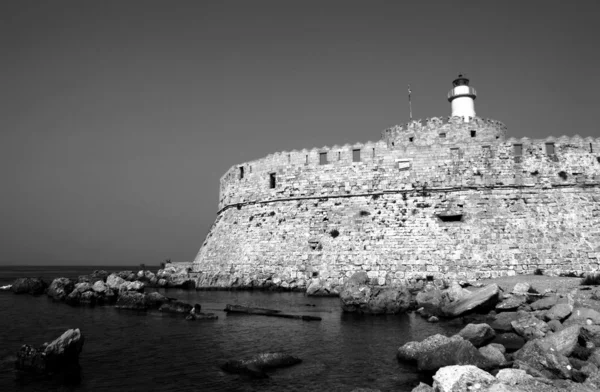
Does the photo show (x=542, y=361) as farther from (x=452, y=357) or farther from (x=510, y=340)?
(x=510, y=340)

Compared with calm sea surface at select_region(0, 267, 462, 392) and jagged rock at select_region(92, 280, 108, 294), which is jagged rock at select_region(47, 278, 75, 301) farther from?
calm sea surface at select_region(0, 267, 462, 392)

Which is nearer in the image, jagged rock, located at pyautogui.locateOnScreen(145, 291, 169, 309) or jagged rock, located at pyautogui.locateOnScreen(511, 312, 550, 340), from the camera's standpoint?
jagged rock, located at pyautogui.locateOnScreen(511, 312, 550, 340)

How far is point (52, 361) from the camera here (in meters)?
8.91

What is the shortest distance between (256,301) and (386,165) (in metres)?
8.74

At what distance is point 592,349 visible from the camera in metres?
8.58

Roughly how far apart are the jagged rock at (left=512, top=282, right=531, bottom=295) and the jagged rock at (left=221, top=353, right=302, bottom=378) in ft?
28.1

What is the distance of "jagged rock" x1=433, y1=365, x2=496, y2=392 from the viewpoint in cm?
613

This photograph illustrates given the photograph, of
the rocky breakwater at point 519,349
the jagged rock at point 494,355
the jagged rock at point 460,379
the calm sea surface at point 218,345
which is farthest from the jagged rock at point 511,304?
the jagged rock at point 460,379

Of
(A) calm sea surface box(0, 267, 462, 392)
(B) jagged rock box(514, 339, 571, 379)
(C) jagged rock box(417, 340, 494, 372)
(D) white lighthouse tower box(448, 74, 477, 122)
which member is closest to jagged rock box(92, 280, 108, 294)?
(A) calm sea surface box(0, 267, 462, 392)

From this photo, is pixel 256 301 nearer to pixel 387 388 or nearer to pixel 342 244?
pixel 342 244

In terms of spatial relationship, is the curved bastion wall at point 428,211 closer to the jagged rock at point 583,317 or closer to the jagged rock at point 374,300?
the jagged rock at point 374,300

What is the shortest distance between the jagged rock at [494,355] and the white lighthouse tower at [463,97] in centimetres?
2070

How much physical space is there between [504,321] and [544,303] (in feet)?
5.09

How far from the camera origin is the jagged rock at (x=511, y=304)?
12945 mm
